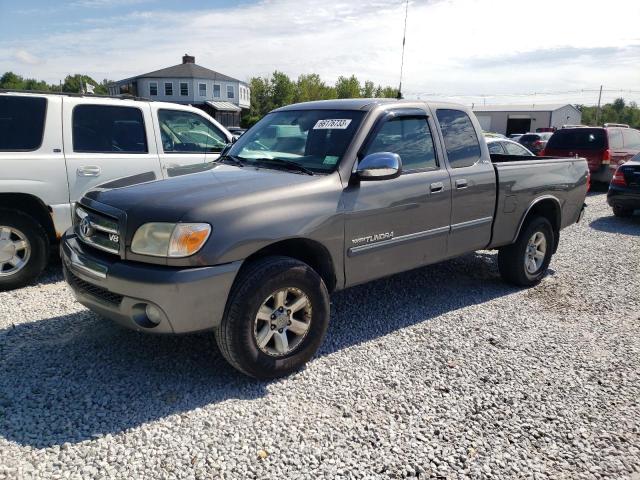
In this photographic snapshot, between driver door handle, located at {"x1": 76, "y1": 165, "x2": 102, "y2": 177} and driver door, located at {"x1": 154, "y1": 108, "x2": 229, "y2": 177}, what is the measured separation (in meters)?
0.76

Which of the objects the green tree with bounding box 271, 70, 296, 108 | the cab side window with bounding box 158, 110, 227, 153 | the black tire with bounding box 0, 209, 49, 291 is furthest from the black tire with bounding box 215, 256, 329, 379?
the green tree with bounding box 271, 70, 296, 108

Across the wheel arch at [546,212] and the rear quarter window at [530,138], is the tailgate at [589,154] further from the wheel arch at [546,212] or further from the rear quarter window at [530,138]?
the rear quarter window at [530,138]

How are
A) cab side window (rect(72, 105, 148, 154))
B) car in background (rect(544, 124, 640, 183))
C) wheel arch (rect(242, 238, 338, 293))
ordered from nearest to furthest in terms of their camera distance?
wheel arch (rect(242, 238, 338, 293))
cab side window (rect(72, 105, 148, 154))
car in background (rect(544, 124, 640, 183))

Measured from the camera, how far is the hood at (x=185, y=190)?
3223 millimetres

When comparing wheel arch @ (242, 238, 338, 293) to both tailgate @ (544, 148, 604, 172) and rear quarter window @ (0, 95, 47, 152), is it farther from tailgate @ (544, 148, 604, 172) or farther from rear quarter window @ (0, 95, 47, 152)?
tailgate @ (544, 148, 604, 172)

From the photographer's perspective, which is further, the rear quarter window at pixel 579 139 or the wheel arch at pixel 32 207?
the rear quarter window at pixel 579 139

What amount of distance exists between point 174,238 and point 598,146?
13.7m

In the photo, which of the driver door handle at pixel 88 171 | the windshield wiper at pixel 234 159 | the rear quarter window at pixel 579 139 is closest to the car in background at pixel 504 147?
the rear quarter window at pixel 579 139

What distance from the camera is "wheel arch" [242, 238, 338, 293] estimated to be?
3600mm

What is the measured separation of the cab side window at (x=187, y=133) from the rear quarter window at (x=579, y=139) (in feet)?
35.7

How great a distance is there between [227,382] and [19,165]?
3.35 m

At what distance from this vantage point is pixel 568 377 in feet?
12.5

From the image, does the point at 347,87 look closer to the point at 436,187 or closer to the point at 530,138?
the point at 530,138

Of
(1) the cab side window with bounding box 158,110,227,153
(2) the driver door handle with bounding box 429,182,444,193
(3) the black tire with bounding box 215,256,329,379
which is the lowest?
(3) the black tire with bounding box 215,256,329,379
